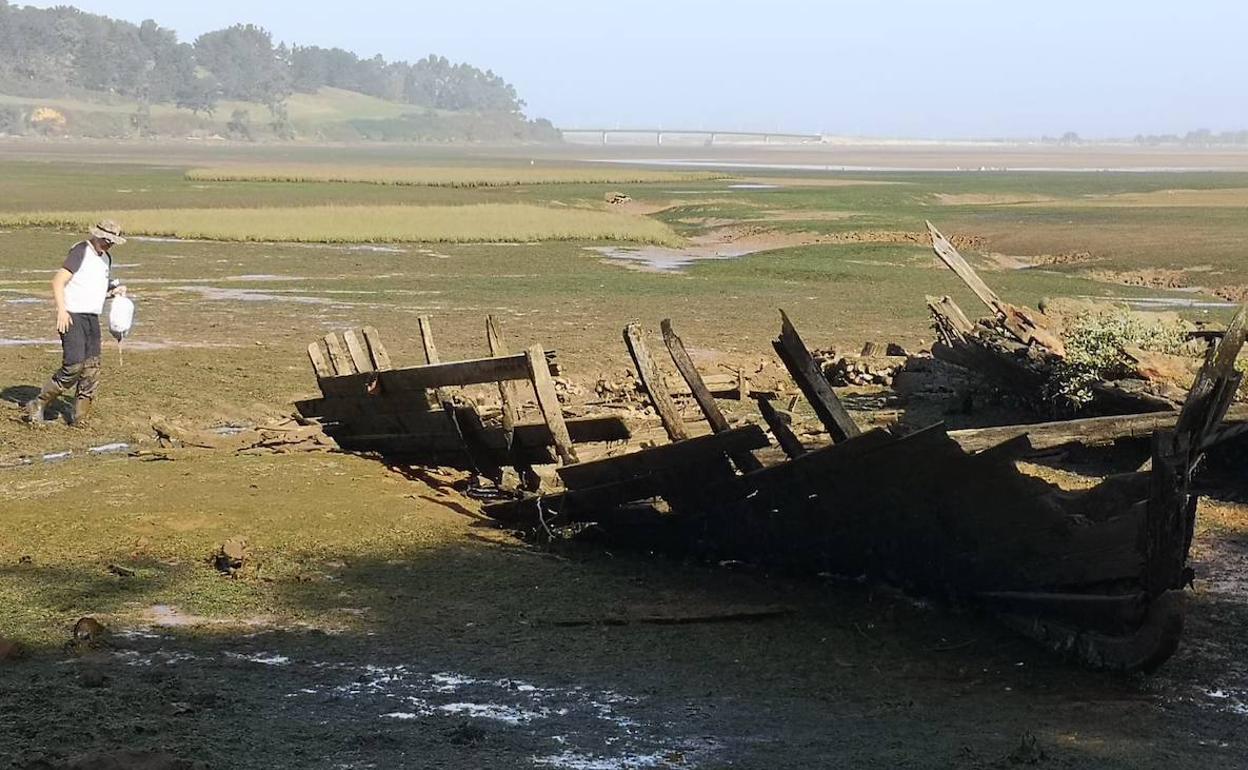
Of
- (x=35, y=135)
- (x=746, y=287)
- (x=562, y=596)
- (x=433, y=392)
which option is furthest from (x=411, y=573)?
(x=35, y=135)

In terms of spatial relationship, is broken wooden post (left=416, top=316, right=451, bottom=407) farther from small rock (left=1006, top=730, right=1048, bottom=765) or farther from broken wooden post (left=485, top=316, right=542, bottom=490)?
small rock (left=1006, top=730, right=1048, bottom=765)

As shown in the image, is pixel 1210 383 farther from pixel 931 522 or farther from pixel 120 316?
pixel 120 316

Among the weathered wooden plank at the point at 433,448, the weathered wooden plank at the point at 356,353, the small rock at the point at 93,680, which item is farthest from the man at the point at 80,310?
the small rock at the point at 93,680

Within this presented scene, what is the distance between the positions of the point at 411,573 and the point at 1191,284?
2344 cm

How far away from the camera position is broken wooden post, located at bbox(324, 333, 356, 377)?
40.1 ft

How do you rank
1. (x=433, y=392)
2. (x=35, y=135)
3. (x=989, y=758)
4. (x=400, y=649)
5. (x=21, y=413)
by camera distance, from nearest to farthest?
(x=989, y=758) → (x=400, y=649) → (x=433, y=392) → (x=21, y=413) → (x=35, y=135)

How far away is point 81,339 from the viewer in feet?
42.2

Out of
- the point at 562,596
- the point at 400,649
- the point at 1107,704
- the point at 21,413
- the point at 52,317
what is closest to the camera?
the point at 1107,704

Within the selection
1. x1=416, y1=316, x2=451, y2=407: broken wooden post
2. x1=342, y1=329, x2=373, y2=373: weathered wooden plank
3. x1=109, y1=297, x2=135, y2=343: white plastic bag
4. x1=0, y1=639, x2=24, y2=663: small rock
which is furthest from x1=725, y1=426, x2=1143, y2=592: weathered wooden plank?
x1=109, y1=297, x2=135, y2=343: white plastic bag

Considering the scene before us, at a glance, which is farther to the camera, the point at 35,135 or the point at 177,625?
the point at 35,135

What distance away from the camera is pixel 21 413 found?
1341 cm

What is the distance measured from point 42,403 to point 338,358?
287 cm

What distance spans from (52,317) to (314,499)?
1177 centimetres

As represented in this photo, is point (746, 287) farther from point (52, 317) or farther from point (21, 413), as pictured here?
point (21, 413)
